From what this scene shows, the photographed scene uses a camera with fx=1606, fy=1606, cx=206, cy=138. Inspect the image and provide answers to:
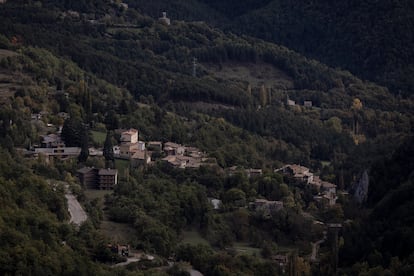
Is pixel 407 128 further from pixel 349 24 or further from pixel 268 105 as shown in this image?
pixel 349 24

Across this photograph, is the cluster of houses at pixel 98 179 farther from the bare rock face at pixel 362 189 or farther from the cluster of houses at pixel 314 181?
the bare rock face at pixel 362 189

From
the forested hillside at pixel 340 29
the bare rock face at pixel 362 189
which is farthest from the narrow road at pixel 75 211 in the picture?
the forested hillside at pixel 340 29

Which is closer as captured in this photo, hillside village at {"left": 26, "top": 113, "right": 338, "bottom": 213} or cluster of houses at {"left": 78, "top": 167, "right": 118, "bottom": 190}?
cluster of houses at {"left": 78, "top": 167, "right": 118, "bottom": 190}

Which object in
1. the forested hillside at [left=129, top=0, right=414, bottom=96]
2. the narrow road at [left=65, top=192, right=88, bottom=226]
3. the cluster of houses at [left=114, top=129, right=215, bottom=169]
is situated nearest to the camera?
the narrow road at [left=65, top=192, right=88, bottom=226]

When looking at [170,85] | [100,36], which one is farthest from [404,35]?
[170,85]

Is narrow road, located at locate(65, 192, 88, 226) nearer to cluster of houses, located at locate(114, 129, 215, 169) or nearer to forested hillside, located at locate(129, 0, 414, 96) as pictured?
cluster of houses, located at locate(114, 129, 215, 169)

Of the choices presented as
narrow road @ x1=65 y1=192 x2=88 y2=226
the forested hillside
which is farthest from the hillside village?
the forested hillside

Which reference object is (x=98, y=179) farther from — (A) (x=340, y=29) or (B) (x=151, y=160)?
(A) (x=340, y=29)
